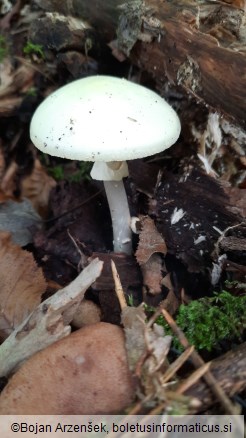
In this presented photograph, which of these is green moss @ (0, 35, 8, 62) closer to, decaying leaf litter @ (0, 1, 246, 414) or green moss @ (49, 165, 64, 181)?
decaying leaf litter @ (0, 1, 246, 414)

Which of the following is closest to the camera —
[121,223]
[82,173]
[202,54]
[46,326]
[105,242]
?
[46,326]

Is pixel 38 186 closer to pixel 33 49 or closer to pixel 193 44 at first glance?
pixel 33 49

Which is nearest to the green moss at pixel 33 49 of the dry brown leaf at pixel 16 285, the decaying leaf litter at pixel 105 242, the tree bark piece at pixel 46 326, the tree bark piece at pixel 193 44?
the decaying leaf litter at pixel 105 242

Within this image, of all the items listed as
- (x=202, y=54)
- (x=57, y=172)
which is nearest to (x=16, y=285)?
(x=57, y=172)

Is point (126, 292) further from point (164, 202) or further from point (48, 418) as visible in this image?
point (48, 418)

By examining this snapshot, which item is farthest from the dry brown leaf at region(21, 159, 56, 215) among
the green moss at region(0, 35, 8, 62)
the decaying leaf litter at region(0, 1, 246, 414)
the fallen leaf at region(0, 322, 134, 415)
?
the fallen leaf at region(0, 322, 134, 415)
